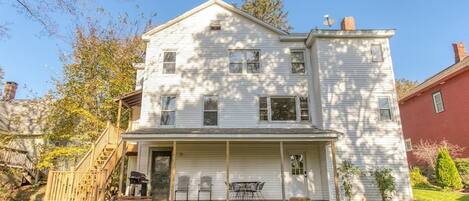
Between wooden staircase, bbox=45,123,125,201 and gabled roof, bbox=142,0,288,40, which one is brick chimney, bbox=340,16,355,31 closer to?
gabled roof, bbox=142,0,288,40

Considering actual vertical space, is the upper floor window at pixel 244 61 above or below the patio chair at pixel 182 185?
above

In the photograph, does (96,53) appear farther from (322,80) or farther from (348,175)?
(348,175)

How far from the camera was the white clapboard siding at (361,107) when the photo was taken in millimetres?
12383

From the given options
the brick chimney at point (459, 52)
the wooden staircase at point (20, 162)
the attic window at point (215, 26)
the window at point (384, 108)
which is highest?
the brick chimney at point (459, 52)

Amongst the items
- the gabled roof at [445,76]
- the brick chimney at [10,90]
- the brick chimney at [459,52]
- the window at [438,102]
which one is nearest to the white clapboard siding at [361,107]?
the gabled roof at [445,76]

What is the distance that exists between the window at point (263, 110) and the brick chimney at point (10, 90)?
2202 centimetres

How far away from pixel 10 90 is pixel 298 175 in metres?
24.8

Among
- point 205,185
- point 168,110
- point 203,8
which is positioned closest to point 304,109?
point 205,185

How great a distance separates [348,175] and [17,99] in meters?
26.3

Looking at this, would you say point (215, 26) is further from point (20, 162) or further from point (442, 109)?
point (442, 109)

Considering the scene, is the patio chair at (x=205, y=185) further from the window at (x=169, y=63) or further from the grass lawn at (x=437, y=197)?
the grass lawn at (x=437, y=197)

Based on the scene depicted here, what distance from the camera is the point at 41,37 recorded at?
27.9ft

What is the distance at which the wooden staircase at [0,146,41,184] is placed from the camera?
16581 mm

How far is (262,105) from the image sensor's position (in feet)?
45.3
